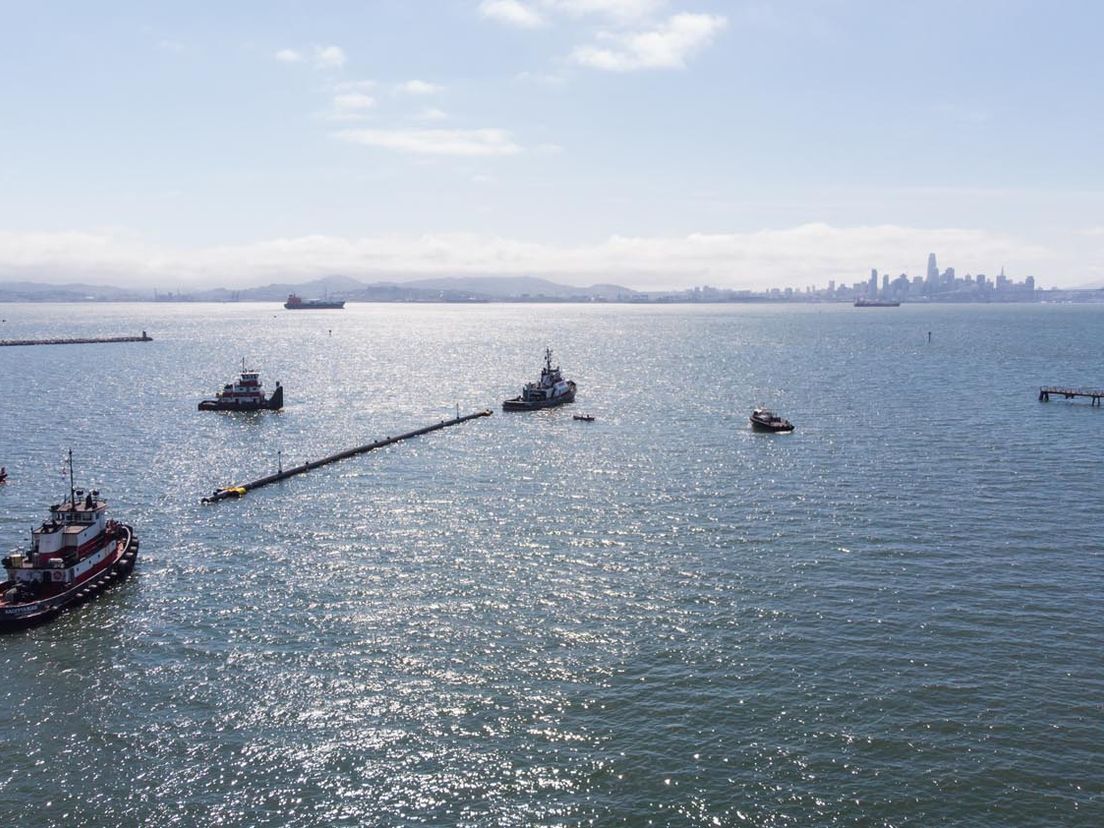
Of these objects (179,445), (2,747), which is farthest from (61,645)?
(179,445)

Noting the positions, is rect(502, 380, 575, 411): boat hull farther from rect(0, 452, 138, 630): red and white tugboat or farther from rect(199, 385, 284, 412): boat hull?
rect(0, 452, 138, 630): red and white tugboat

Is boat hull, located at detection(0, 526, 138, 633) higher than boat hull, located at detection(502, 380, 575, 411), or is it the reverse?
boat hull, located at detection(502, 380, 575, 411)

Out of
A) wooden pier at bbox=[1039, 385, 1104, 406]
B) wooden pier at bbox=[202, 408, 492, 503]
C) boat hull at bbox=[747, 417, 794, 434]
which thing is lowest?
wooden pier at bbox=[202, 408, 492, 503]

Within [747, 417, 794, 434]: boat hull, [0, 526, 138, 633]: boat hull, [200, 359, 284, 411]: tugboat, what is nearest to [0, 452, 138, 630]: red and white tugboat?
[0, 526, 138, 633]: boat hull

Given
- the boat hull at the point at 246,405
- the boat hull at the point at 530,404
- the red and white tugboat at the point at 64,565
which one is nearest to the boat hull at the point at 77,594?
the red and white tugboat at the point at 64,565

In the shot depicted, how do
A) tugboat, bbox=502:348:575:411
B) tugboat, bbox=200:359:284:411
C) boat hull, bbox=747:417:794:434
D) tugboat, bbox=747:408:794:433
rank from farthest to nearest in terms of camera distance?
tugboat, bbox=502:348:575:411
tugboat, bbox=200:359:284:411
tugboat, bbox=747:408:794:433
boat hull, bbox=747:417:794:434

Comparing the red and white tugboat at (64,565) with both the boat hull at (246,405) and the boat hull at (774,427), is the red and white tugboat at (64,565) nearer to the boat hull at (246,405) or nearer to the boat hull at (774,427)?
the boat hull at (246,405)
